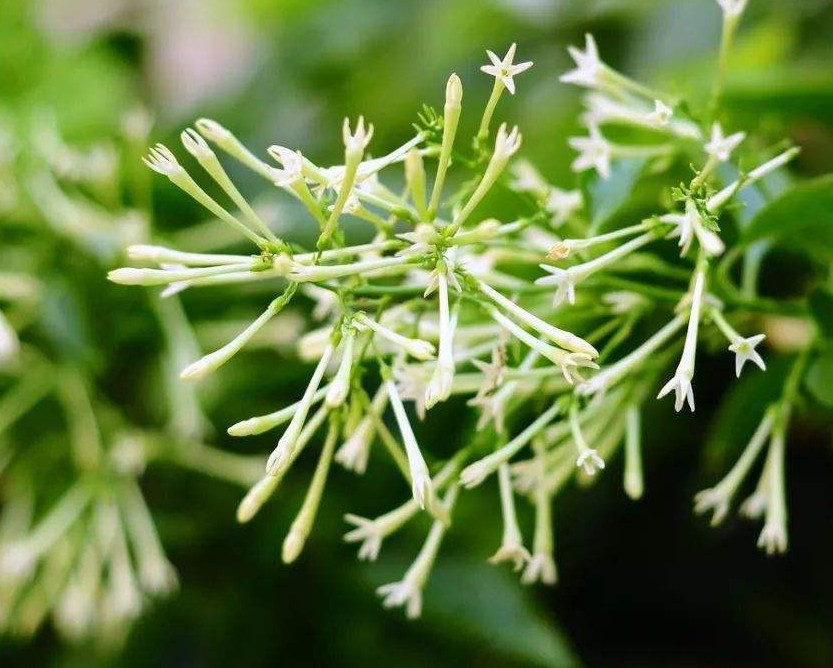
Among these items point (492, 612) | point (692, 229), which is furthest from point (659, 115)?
point (492, 612)

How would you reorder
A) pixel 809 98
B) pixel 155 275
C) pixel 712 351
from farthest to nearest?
pixel 809 98 → pixel 712 351 → pixel 155 275

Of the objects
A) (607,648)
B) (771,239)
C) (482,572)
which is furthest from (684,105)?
(607,648)

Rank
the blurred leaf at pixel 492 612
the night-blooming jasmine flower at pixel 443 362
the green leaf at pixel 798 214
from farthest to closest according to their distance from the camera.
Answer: the blurred leaf at pixel 492 612
the green leaf at pixel 798 214
the night-blooming jasmine flower at pixel 443 362

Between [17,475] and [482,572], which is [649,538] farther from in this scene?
[17,475]

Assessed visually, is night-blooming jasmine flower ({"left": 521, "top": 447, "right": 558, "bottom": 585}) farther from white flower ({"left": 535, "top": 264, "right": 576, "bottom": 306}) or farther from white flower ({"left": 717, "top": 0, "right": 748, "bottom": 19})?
white flower ({"left": 717, "top": 0, "right": 748, "bottom": 19})

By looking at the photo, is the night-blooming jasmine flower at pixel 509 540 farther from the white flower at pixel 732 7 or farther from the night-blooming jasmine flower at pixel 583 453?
the white flower at pixel 732 7

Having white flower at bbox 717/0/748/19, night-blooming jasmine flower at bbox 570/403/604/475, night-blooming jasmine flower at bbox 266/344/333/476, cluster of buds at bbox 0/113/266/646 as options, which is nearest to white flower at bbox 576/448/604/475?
night-blooming jasmine flower at bbox 570/403/604/475

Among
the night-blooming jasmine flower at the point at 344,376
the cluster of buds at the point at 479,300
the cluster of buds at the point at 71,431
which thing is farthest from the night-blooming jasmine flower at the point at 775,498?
the cluster of buds at the point at 71,431
